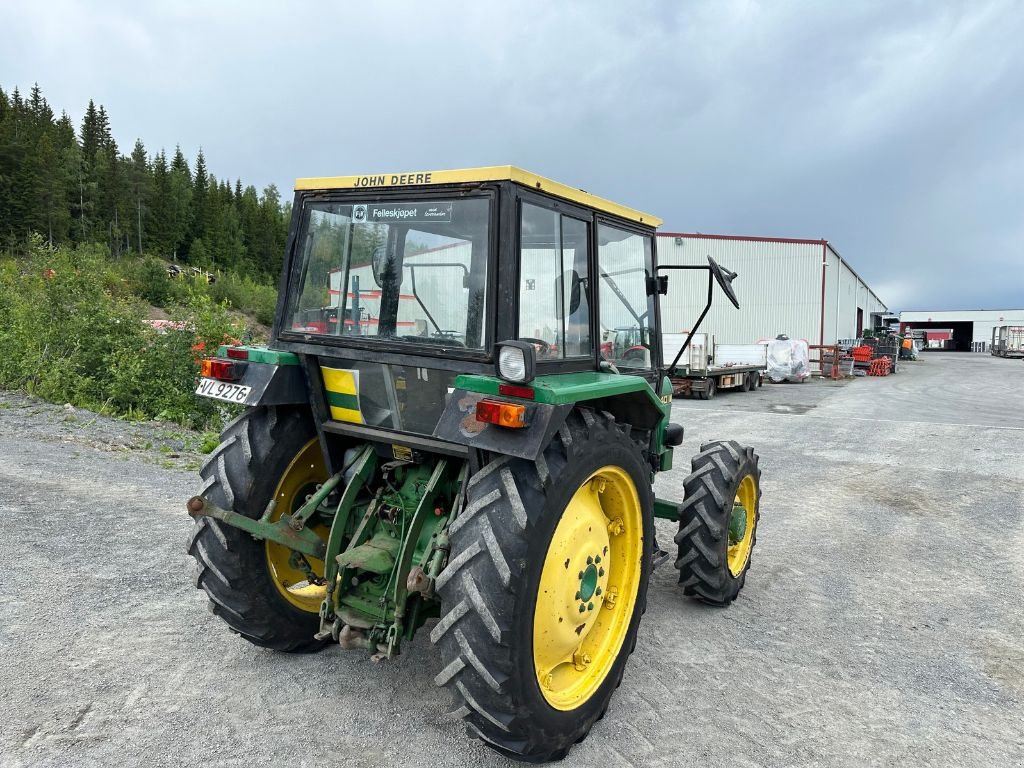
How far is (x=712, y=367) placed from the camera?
19438 mm

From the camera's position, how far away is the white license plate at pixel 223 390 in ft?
11.4

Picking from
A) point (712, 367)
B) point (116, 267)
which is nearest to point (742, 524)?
point (712, 367)

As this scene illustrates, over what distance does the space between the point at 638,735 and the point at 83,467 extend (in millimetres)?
6429

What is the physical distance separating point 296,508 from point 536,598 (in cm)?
172

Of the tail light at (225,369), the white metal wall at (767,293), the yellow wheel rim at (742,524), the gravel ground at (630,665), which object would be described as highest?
the white metal wall at (767,293)

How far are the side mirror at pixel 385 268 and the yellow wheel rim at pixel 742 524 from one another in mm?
2652

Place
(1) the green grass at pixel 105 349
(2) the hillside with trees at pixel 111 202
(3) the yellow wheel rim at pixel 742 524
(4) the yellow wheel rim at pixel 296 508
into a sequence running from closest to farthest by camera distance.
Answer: (4) the yellow wheel rim at pixel 296 508
(3) the yellow wheel rim at pixel 742 524
(1) the green grass at pixel 105 349
(2) the hillside with trees at pixel 111 202

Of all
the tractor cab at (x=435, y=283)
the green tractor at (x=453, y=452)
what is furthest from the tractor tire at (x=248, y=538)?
the tractor cab at (x=435, y=283)

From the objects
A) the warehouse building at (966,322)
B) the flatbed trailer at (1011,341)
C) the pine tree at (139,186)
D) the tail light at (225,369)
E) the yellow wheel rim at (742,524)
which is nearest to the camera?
the tail light at (225,369)

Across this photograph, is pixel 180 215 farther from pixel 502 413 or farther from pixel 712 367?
pixel 502 413

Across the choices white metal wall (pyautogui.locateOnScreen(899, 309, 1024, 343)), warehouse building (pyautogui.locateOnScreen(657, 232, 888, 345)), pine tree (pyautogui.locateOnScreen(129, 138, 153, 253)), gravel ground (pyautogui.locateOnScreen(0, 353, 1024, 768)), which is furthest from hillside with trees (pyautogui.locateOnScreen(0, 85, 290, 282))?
white metal wall (pyautogui.locateOnScreen(899, 309, 1024, 343))

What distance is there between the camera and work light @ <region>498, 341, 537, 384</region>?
8.88 feet

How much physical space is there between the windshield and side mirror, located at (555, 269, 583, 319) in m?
0.48

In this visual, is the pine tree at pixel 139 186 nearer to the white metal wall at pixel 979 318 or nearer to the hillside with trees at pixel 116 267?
the hillside with trees at pixel 116 267
